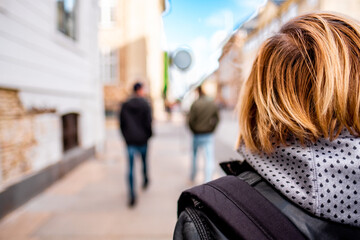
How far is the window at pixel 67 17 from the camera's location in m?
5.57

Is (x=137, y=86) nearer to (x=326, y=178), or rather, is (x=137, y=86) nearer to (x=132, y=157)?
(x=132, y=157)

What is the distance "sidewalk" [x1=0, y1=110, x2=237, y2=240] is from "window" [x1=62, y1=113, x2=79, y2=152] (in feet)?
2.06

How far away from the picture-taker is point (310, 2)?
1373cm

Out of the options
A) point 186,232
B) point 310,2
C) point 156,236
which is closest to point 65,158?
point 156,236

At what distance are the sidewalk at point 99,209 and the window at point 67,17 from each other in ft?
10.7

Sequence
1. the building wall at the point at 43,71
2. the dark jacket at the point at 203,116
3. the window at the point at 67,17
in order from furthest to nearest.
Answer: the window at the point at 67,17
the dark jacket at the point at 203,116
the building wall at the point at 43,71

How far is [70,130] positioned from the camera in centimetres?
627

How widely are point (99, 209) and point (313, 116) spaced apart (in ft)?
12.7

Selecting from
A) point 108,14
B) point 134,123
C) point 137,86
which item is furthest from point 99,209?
point 108,14

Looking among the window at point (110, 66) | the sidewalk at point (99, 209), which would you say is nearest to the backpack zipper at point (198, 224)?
the sidewalk at point (99, 209)

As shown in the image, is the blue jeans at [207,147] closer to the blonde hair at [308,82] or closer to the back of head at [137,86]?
the back of head at [137,86]

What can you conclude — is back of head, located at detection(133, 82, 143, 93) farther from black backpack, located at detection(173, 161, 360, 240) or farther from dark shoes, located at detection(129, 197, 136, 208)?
black backpack, located at detection(173, 161, 360, 240)

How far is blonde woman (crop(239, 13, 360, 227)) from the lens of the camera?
0.74 metres

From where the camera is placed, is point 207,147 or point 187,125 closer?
point 207,147
